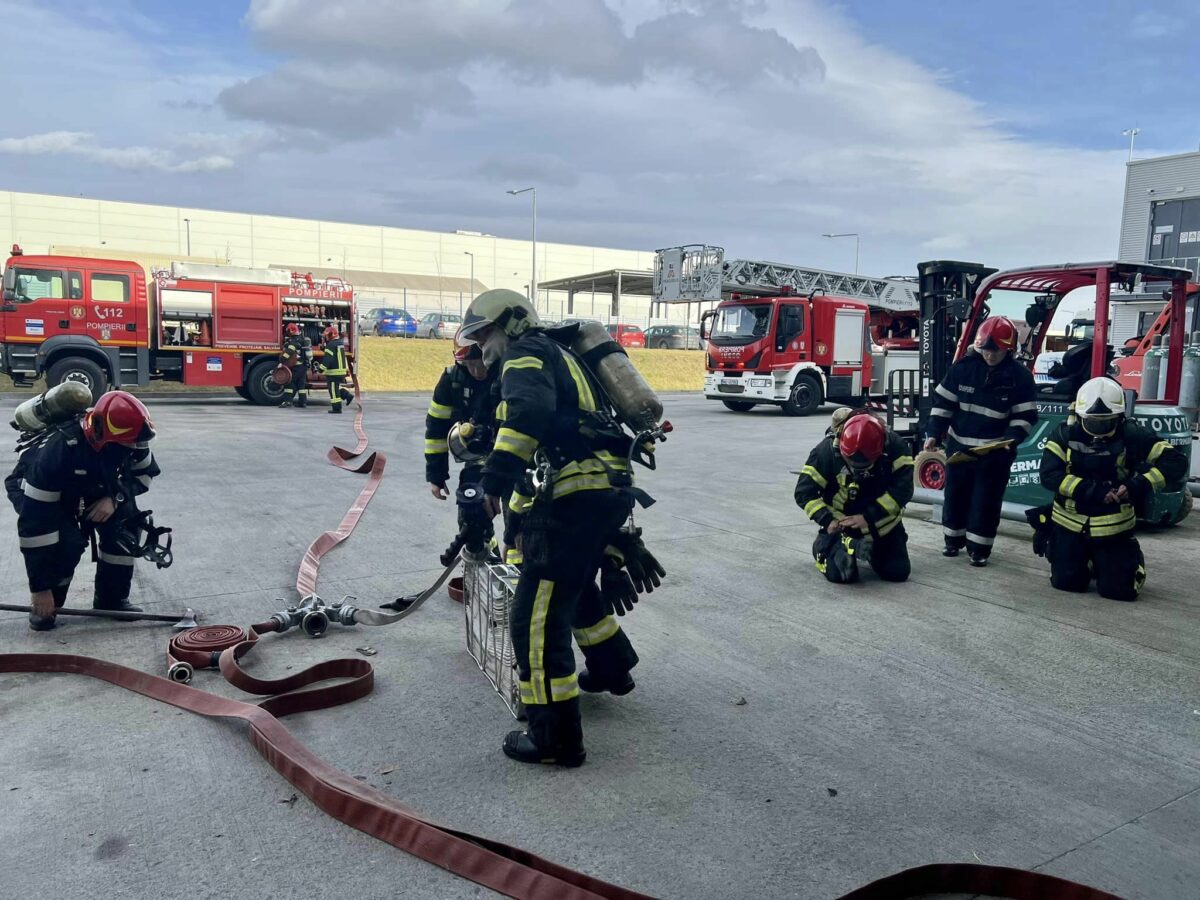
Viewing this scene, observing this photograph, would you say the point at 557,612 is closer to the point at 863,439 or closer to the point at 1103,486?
the point at 863,439

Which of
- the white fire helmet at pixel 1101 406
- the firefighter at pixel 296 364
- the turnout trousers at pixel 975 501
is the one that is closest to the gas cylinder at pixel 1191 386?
the turnout trousers at pixel 975 501

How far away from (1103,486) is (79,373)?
16.9 meters

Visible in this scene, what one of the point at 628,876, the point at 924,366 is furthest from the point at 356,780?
the point at 924,366

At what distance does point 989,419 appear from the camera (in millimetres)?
6645

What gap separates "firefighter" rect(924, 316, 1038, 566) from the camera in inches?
261

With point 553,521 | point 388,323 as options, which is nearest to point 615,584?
point 553,521

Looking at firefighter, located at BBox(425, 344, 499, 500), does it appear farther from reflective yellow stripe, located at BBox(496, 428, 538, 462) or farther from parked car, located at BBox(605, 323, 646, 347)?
parked car, located at BBox(605, 323, 646, 347)

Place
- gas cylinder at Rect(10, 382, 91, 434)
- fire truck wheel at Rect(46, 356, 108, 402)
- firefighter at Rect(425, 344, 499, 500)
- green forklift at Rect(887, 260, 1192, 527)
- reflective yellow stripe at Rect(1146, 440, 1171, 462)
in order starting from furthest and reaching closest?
1. fire truck wheel at Rect(46, 356, 108, 402)
2. green forklift at Rect(887, 260, 1192, 527)
3. reflective yellow stripe at Rect(1146, 440, 1171, 462)
4. firefighter at Rect(425, 344, 499, 500)
5. gas cylinder at Rect(10, 382, 91, 434)

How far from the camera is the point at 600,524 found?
350cm

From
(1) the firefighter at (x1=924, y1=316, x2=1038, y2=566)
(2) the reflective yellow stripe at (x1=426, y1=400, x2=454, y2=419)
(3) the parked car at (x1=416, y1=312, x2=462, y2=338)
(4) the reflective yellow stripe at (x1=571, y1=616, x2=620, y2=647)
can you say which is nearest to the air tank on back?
(4) the reflective yellow stripe at (x1=571, y1=616, x2=620, y2=647)

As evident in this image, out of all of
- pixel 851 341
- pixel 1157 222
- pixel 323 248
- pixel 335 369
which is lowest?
pixel 335 369

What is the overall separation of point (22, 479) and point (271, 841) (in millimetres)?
3044

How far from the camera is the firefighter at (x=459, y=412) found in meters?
5.20

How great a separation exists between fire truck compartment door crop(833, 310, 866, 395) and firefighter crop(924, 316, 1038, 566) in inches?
512
